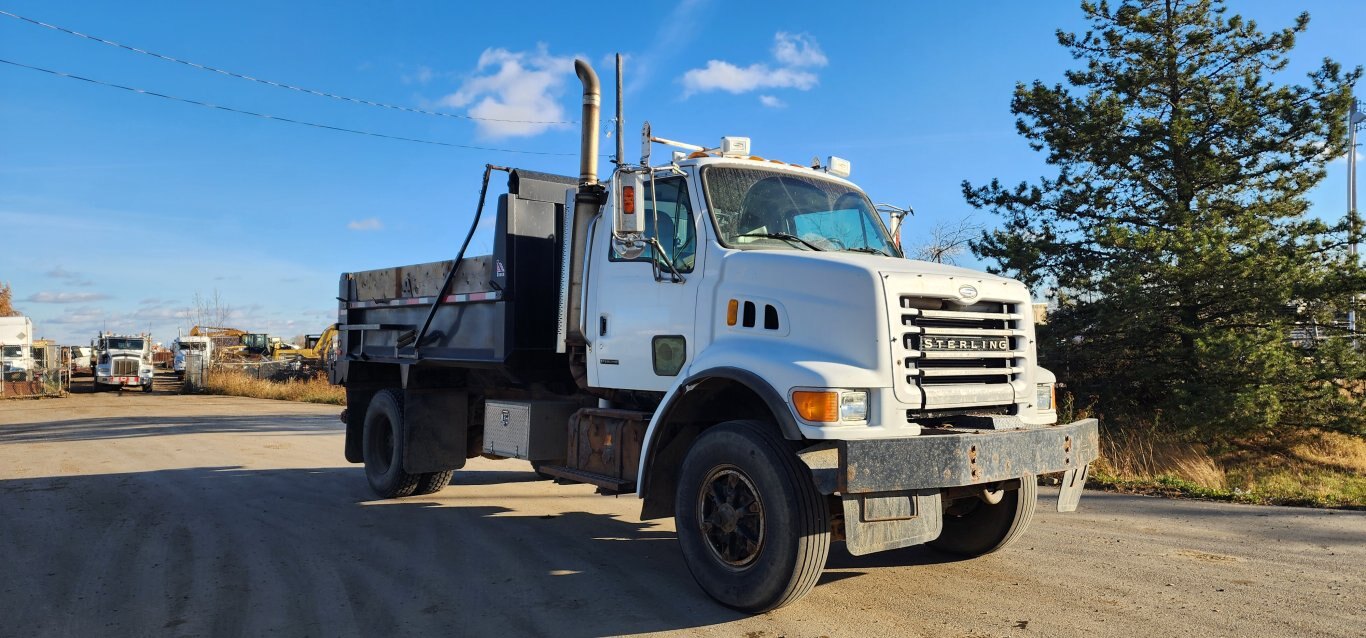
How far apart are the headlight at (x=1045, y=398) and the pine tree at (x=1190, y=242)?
7507 mm

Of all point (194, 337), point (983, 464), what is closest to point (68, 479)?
point (983, 464)

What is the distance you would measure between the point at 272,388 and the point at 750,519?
31.1 metres

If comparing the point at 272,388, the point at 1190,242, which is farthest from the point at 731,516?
the point at 272,388

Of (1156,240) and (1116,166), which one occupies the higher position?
(1116,166)

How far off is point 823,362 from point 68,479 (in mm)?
9549

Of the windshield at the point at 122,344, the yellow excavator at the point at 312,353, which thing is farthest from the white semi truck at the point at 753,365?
the windshield at the point at 122,344

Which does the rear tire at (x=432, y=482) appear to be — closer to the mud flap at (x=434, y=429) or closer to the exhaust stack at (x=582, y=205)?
the mud flap at (x=434, y=429)

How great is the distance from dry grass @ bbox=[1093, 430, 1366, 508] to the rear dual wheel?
714 centimetres

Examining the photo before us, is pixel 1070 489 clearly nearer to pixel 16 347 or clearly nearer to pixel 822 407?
pixel 822 407

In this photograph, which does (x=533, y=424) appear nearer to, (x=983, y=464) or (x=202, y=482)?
(x=983, y=464)

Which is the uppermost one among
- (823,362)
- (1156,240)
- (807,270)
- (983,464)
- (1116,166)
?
(1116,166)

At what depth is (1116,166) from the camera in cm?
1421

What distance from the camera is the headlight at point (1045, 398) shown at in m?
5.44

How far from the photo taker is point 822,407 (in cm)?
440
